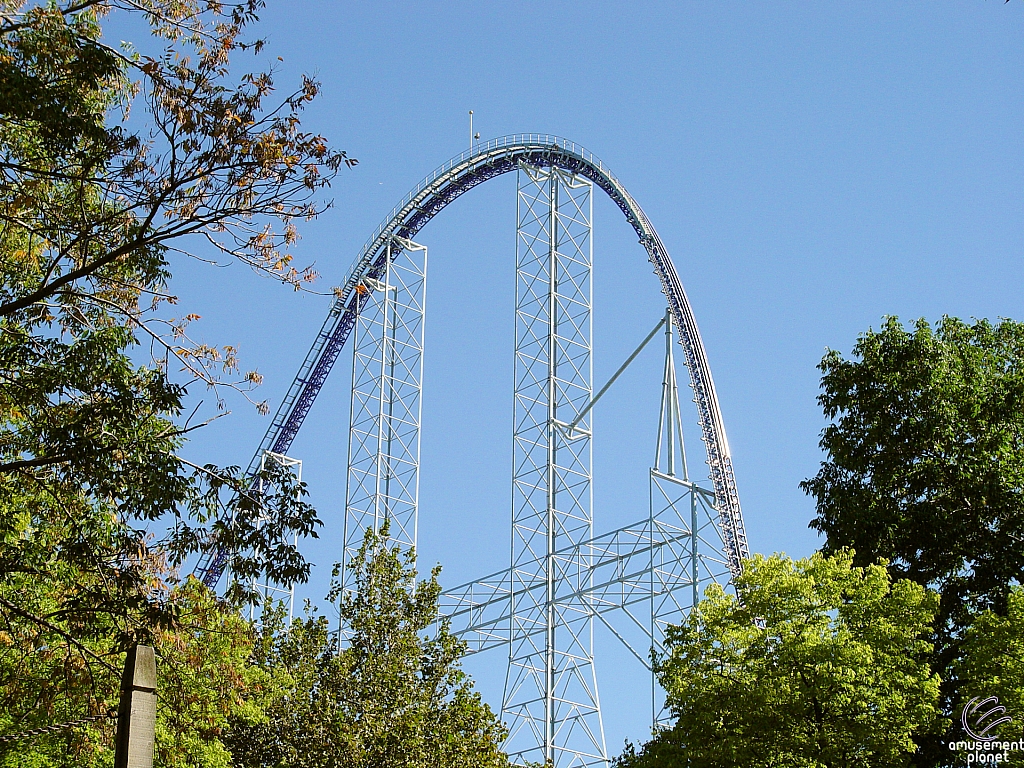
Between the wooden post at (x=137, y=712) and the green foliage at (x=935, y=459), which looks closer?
the wooden post at (x=137, y=712)

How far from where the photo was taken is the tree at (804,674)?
16891 millimetres

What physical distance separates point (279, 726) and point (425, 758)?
2026 millimetres

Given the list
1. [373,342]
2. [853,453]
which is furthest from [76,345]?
[373,342]

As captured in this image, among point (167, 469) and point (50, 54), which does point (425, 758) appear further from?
point (50, 54)

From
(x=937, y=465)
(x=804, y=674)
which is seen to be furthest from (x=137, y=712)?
(x=937, y=465)

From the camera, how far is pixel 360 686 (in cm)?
1566

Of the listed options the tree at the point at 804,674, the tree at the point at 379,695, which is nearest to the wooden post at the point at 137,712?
the tree at the point at 379,695

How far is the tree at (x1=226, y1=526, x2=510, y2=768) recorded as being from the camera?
15141 millimetres

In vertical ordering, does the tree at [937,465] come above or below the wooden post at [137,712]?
above

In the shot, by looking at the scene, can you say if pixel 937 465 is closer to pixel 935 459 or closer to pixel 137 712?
pixel 935 459

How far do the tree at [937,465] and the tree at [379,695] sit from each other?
6.93 metres

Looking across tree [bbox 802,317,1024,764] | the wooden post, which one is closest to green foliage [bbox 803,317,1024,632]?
tree [bbox 802,317,1024,764]

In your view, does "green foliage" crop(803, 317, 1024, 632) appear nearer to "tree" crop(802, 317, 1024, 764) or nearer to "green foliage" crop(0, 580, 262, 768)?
"tree" crop(802, 317, 1024, 764)

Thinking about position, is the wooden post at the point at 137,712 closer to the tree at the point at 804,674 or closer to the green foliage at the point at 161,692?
the green foliage at the point at 161,692
